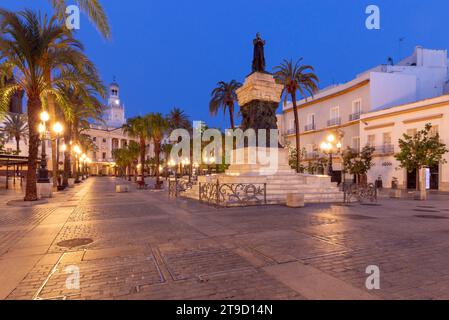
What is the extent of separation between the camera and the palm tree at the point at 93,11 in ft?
35.4

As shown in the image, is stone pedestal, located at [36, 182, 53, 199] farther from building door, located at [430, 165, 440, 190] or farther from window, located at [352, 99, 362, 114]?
window, located at [352, 99, 362, 114]

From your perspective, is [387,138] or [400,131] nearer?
[400,131]

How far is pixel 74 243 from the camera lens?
6.30m

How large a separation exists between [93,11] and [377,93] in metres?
32.9

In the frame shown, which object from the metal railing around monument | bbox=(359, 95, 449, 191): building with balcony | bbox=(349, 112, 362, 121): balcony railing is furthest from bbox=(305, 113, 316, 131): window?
the metal railing around monument

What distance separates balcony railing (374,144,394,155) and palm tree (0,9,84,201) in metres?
31.8

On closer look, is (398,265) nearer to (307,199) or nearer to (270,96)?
(307,199)

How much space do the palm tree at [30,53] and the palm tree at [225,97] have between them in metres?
22.4

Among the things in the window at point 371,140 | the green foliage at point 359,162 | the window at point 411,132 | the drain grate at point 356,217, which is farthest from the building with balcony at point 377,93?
the drain grate at point 356,217

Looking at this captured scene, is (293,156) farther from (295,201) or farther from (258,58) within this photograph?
(295,201)

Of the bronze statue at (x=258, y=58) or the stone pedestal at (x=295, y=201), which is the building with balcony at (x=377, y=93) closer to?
the bronze statue at (x=258, y=58)

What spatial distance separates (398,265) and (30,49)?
16.8 m

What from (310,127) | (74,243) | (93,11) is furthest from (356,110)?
(74,243)
